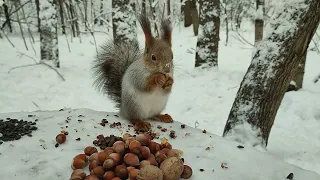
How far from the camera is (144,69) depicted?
221 centimetres

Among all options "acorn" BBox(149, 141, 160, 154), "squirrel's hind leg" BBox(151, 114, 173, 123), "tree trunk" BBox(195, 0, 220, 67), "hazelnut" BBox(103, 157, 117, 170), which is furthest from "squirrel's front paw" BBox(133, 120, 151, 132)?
"tree trunk" BBox(195, 0, 220, 67)

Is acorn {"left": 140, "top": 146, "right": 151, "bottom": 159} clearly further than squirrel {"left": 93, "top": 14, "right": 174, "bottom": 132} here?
No

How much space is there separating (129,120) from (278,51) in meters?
1.20

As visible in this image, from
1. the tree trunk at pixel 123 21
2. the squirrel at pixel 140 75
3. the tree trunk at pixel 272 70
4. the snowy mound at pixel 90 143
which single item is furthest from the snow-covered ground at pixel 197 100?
the tree trunk at pixel 123 21

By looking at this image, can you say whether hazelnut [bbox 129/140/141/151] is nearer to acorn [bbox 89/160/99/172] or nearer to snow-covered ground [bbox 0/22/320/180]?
acorn [bbox 89/160/99/172]

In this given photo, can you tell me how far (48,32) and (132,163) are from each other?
539cm

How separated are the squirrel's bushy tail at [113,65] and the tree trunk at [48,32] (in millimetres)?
4022

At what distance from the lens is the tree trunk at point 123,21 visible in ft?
16.2

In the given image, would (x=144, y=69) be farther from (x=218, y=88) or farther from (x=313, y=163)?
(x=218, y=88)

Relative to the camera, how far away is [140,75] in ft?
7.17

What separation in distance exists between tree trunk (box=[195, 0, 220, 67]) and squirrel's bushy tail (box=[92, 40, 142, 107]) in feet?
10.7

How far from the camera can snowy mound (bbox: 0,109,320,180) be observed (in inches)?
56.9

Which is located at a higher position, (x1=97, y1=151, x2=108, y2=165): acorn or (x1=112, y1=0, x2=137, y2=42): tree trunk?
(x1=112, y1=0, x2=137, y2=42): tree trunk

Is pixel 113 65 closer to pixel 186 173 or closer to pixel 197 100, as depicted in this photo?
pixel 186 173
